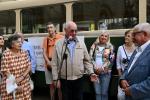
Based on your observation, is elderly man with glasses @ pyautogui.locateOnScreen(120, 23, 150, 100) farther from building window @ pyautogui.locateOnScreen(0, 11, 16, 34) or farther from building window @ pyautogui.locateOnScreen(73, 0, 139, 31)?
building window @ pyautogui.locateOnScreen(0, 11, 16, 34)

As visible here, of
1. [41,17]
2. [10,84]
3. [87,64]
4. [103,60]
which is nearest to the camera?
[10,84]

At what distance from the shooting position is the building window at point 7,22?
1112cm

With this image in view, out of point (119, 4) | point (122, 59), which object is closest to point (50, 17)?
point (119, 4)

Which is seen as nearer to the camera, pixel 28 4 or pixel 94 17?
pixel 94 17

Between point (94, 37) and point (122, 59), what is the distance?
1.25m

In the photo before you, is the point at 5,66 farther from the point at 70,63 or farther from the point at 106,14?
the point at 106,14

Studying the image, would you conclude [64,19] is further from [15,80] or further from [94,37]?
[15,80]

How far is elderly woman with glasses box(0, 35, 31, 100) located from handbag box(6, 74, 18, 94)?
0.07m

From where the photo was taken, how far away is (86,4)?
9297 millimetres

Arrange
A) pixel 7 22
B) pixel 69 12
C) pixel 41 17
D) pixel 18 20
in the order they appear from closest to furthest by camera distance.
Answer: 1. pixel 69 12
2. pixel 41 17
3. pixel 18 20
4. pixel 7 22

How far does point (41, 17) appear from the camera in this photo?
10.4 metres

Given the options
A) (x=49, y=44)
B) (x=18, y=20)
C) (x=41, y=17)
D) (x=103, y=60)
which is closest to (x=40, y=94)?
(x=18, y=20)

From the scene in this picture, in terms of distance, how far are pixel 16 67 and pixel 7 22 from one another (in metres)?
4.83

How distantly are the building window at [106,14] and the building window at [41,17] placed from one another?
1.60ft
